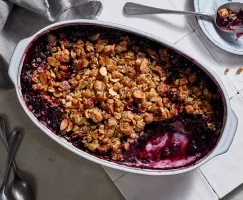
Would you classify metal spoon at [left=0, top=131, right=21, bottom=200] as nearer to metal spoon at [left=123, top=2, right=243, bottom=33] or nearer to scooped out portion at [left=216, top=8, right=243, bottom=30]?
metal spoon at [left=123, top=2, right=243, bottom=33]

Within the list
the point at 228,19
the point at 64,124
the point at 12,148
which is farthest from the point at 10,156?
the point at 228,19

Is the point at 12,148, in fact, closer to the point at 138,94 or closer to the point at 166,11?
the point at 138,94

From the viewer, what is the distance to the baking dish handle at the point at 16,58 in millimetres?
910

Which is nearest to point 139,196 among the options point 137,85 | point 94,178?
point 94,178

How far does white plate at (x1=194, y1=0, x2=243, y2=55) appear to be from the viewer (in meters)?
1.04

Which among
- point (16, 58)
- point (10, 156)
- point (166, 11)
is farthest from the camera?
point (10, 156)

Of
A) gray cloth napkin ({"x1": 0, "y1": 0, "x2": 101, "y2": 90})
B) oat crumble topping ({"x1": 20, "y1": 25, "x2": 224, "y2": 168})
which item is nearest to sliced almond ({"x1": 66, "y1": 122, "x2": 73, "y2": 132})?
oat crumble topping ({"x1": 20, "y1": 25, "x2": 224, "y2": 168})

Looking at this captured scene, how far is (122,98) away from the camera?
3.24ft

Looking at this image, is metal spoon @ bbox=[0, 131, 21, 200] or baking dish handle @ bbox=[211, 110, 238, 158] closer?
baking dish handle @ bbox=[211, 110, 238, 158]

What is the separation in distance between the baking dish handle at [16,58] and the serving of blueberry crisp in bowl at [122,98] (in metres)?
0.04

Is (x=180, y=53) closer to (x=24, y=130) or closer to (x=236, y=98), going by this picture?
(x=236, y=98)

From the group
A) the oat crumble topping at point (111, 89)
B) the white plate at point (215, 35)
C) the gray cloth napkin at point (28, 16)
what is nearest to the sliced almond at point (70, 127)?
the oat crumble topping at point (111, 89)

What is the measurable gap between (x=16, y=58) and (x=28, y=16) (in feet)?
0.59

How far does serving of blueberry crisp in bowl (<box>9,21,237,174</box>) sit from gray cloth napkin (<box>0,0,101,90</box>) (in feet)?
0.27
